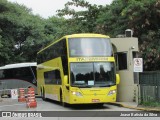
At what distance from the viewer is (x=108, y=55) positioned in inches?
917

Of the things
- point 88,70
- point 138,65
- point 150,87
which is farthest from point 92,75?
point 150,87

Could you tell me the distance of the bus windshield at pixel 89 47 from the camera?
75.8 ft

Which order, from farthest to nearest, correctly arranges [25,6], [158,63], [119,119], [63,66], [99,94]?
[25,6] < [158,63] < [63,66] < [99,94] < [119,119]

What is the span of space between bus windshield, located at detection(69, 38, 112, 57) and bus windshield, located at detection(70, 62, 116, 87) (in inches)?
21.6

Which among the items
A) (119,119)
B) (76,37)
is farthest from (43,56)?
(119,119)

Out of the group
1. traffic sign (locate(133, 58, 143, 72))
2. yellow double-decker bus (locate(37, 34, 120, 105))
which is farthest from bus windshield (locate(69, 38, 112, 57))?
traffic sign (locate(133, 58, 143, 72))

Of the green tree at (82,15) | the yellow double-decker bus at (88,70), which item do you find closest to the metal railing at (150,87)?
the yellow double-decker bus at (88,70)

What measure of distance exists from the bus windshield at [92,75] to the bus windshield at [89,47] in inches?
21.6

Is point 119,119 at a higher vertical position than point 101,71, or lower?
lower

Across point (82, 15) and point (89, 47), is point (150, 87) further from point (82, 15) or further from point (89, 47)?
point (82, 15)

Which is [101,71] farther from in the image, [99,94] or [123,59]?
[123,59]

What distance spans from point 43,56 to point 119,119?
1696 centimetres

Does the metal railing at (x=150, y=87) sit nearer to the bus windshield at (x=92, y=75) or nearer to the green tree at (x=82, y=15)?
the bus windshield at (x=92, y=75)

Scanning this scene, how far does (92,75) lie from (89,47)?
5.22 feet
